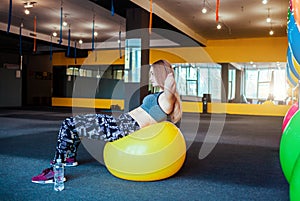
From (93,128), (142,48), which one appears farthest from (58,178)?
(142,48)

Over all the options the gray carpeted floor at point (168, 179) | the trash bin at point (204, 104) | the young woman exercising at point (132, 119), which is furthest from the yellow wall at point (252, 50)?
the young woman exercising at point (132, 119)

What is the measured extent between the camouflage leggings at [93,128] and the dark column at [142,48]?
13.7ft

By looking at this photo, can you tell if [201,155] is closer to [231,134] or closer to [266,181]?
[266,181]

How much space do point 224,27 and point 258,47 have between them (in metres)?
2.16

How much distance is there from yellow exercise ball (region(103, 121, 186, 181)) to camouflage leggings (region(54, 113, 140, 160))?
74 mm

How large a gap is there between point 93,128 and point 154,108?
0.55m

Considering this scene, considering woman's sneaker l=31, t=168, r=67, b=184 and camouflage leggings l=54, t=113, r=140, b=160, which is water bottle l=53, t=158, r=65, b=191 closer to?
woman's sneaker l=31, t=168, r=67, b=184

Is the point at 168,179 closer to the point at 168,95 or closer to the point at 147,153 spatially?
the point at 147,153

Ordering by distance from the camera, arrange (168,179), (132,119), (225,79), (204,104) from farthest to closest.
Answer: (225,79) < (204,104) < (168,179) < (132,119)

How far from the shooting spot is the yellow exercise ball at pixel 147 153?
7.84ft

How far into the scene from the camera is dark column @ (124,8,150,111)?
22.1 ft

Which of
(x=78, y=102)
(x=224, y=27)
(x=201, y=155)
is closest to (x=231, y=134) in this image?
(x=201, y=155)

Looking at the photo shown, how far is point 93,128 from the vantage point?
8.06 ft

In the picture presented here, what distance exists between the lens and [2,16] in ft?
30.1
